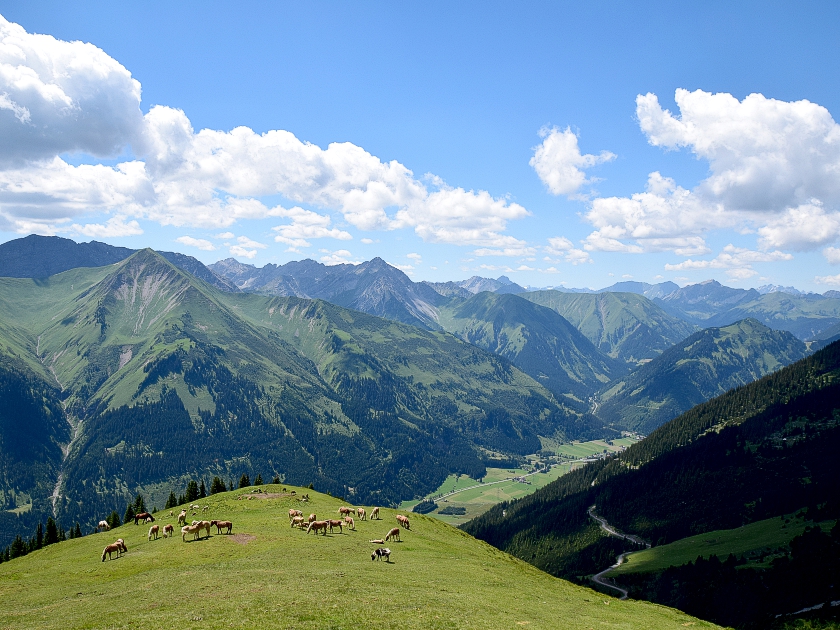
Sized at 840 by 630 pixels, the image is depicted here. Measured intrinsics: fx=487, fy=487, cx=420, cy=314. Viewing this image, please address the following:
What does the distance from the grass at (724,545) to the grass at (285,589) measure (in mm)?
98475

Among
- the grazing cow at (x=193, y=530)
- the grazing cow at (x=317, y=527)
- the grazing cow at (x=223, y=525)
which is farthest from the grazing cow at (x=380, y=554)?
the grazing cow at (x=193, y=530)

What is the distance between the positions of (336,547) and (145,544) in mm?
27850

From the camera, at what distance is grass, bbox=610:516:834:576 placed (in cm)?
14350

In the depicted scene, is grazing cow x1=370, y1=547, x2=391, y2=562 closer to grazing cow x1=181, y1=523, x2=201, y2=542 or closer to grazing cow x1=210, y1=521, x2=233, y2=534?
grazing cow x1=210, y1=521, x2=233, y2=534

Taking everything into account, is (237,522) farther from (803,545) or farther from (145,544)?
(803,545)

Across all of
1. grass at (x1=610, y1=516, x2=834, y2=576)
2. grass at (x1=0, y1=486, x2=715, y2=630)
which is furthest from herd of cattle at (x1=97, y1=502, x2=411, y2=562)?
grass at (x1=610, y1=516, x2=834, y2=576)

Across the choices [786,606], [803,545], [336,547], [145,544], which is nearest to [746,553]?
[803,545]

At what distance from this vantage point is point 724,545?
154625 mm

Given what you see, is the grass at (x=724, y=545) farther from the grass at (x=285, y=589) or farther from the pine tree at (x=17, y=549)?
the pine tree at (x=17, y=549)

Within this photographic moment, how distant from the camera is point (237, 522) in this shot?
8050 centimetres

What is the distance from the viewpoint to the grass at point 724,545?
471ft

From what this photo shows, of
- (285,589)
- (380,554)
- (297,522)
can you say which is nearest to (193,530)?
(297,522)

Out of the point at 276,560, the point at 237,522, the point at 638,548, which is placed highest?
the point at 276,560

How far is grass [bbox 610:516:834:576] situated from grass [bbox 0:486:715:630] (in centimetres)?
9847
